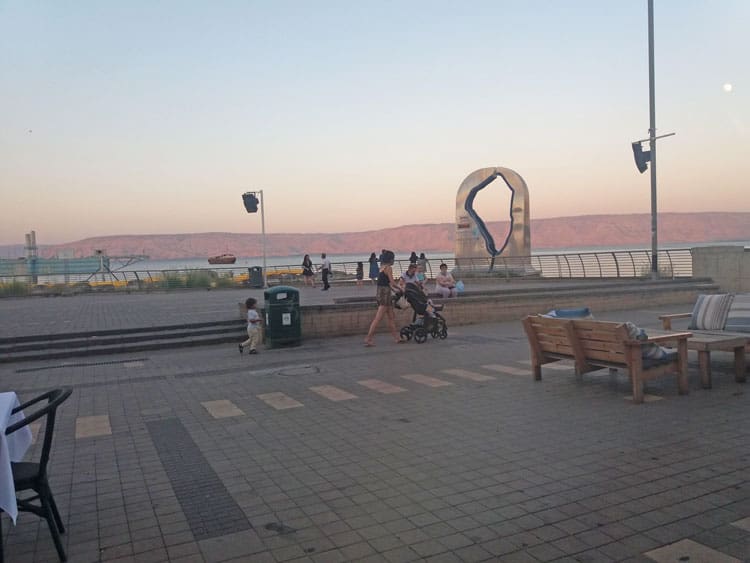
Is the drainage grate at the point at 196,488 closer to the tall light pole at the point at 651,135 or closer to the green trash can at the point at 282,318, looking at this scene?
the green trash can at the point at 282,318

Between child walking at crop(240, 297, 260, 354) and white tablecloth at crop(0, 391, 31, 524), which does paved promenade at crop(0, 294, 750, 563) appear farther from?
child walking at crop(240, 297, 260, 354)

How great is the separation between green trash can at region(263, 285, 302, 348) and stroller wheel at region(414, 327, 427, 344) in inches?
92.4

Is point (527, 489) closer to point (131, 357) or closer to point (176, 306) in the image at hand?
point (131, 357)

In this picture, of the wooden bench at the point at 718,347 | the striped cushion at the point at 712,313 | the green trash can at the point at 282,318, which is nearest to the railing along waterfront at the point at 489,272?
the striped cushion at the point at 712,313

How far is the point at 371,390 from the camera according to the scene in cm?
869

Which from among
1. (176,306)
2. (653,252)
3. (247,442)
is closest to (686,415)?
(247,442)

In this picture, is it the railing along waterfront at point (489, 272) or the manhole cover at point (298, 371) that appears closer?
the manhole cover at point (298, 371)

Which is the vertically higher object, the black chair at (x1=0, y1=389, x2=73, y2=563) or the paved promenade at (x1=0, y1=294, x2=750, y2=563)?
the black chair at (x1=0, y1=389, x2=73, y2=563)

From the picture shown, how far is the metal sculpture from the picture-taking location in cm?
3666

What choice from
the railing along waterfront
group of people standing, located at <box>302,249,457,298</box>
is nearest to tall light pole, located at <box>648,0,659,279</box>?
the railing along waterfront

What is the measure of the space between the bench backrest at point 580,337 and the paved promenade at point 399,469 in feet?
1.52

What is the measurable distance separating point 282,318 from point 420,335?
2757 millimetres

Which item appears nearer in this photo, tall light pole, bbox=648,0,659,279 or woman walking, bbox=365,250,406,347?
woman walking, bbox=365,250,406,347

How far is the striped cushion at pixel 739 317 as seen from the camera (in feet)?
28.7
